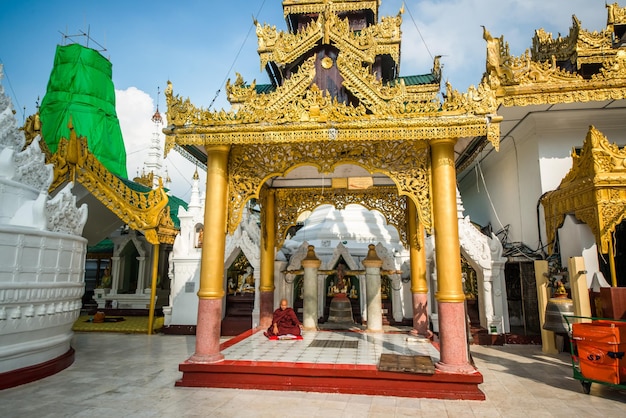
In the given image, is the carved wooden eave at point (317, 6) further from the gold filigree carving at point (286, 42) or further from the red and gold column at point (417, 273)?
the red and gold column at point (417, 273)

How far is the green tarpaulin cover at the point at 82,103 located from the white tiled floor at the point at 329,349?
73.5 feet

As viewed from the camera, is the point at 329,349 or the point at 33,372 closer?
the point at 33,372

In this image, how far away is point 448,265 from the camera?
6.08 metres

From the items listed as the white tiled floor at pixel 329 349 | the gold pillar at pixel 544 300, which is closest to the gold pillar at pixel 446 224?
the white tiled floor at pixel 329 349

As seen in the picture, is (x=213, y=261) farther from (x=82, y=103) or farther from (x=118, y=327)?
(x=82, y=103)

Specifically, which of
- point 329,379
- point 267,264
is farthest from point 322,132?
point 267,264

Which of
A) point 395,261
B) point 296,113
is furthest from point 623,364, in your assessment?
point 395,261

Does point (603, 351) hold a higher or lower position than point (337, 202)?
lower

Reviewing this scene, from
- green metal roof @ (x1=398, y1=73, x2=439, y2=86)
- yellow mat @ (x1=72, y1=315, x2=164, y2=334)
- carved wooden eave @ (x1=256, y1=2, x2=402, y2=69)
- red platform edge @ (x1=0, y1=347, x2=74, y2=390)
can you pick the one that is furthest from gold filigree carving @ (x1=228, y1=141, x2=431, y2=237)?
green metal roof @ (x1=398, y1=73, x2=439, y2=86)

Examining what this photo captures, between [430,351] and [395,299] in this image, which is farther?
[395,299]

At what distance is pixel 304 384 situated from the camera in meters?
5.87

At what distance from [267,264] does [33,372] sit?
17.1ft

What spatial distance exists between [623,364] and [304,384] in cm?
457

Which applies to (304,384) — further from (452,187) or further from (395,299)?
(395,299)
